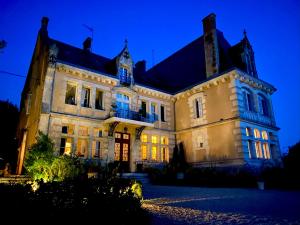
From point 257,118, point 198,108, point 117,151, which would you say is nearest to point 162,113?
point 198,108

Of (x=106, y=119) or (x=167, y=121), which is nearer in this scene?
(x=106, y=119)

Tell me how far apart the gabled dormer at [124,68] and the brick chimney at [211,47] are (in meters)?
6.29

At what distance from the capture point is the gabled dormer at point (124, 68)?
17094 mm

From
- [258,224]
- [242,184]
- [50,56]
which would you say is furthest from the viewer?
[50,56]

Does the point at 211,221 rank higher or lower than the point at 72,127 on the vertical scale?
lower

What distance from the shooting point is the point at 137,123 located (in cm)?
1588

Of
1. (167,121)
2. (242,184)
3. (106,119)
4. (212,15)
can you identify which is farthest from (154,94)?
(242,184)

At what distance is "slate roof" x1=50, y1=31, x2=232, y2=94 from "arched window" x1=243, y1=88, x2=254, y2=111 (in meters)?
2.40

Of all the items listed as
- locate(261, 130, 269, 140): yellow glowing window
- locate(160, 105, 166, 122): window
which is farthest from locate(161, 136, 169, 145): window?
locate(261, 130, 269, 140): yellow glowing window

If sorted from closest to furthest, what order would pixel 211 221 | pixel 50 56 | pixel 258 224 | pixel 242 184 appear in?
pixel 258 224 < pixel 211 221 < pixel 242 184 < pixel 50 56

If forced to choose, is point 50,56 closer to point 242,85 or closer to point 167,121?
point 167,121

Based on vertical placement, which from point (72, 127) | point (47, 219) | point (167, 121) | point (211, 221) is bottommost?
point (211, 221)

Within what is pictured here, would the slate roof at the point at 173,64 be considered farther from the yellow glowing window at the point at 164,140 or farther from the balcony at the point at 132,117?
the yellow glowing window at the point at 164,140

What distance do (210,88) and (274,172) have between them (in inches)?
A: 294
